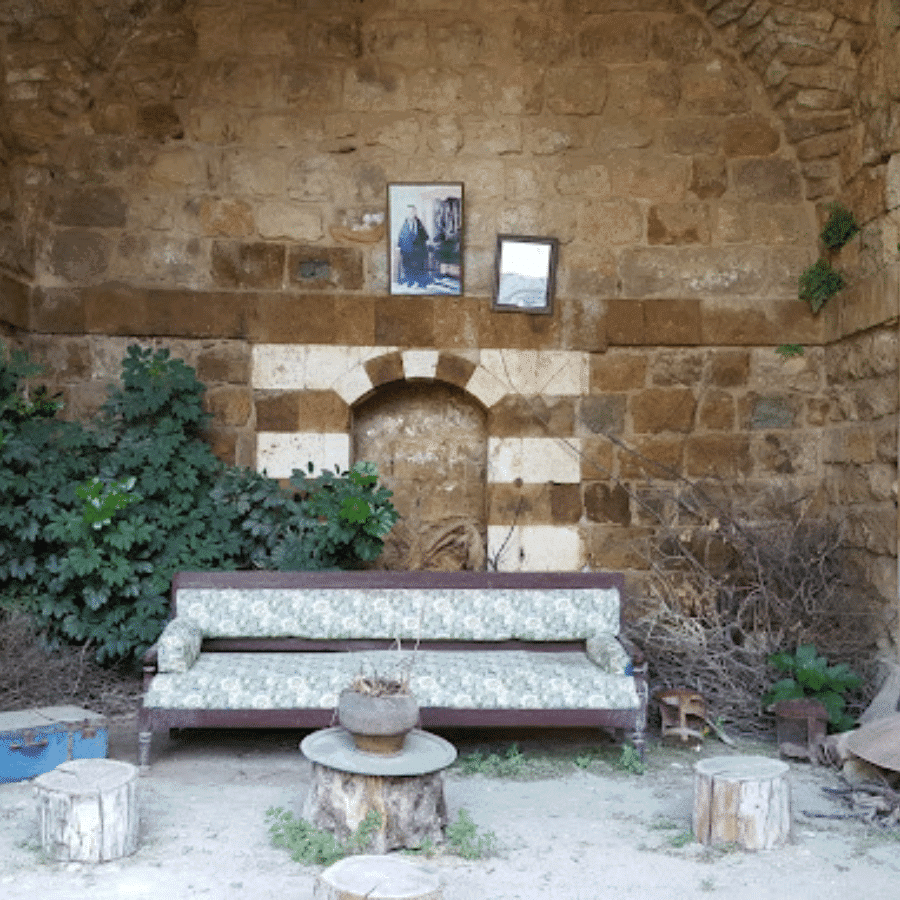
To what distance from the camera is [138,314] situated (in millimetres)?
6922

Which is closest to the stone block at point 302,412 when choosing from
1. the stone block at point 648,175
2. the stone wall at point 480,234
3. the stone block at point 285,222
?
the stone wall at point 480,234

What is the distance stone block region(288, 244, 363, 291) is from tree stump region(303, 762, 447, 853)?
3680 mm

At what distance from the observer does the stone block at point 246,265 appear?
6.99 m

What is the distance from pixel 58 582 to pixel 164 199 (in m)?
2.45

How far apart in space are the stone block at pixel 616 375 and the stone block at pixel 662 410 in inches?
3.5

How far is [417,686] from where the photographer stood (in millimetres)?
4945

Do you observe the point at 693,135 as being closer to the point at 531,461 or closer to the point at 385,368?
the point at 531,461

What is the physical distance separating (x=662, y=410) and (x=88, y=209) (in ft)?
12.2

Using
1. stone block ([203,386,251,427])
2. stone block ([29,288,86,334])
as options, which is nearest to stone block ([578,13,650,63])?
stone block ([203,386,251,427])

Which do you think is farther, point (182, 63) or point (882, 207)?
point (182, 63)

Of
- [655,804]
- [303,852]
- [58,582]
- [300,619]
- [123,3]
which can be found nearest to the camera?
[303,852]

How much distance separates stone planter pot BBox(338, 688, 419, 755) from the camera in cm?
397

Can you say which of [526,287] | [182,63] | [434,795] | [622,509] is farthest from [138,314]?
[434,795]

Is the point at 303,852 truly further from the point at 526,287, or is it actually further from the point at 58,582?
the point at 526,287
